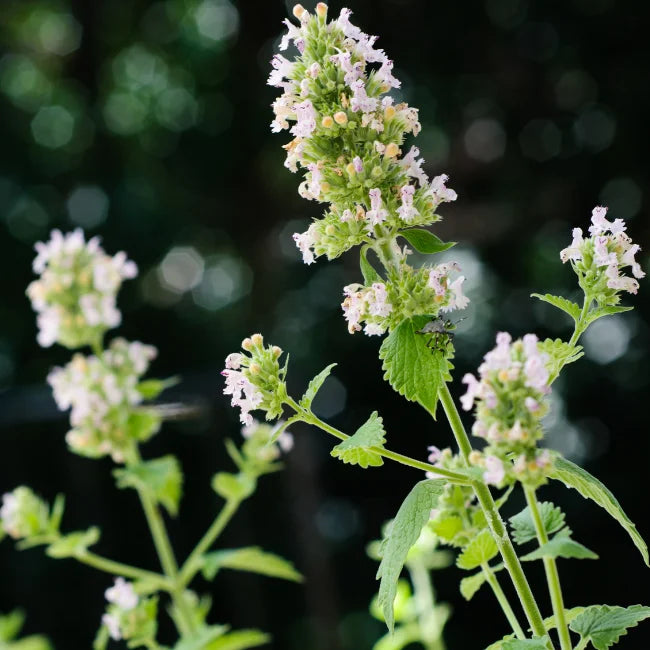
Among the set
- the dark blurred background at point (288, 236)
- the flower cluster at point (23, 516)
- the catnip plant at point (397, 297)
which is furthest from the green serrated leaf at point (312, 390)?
the dark blurred background at point (288, 236)

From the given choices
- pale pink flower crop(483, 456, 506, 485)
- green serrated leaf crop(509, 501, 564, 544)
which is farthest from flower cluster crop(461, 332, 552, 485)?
green serrated leaf crop(509, 501, 564, 544)

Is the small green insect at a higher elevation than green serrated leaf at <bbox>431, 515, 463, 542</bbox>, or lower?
higher

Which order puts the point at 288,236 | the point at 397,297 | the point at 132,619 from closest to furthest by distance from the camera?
the point at 397,297 < the point at 132,619 < the point at 288,236

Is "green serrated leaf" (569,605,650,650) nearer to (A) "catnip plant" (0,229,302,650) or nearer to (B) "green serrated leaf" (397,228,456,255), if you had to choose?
(B) "green serrated leaf" (397,228,456,255)

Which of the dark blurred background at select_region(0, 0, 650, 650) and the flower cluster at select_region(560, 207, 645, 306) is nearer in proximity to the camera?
the flower cluster at select_region(560, 207, 645, 306)

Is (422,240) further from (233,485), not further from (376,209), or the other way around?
(233,485)

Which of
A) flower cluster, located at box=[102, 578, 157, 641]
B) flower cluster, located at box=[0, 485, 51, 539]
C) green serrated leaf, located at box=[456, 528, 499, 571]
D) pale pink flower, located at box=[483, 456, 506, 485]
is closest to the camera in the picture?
pale pink flower, located at box=[483, 456, 506, 485]

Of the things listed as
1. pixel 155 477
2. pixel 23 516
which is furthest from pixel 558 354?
pixel 23 516
